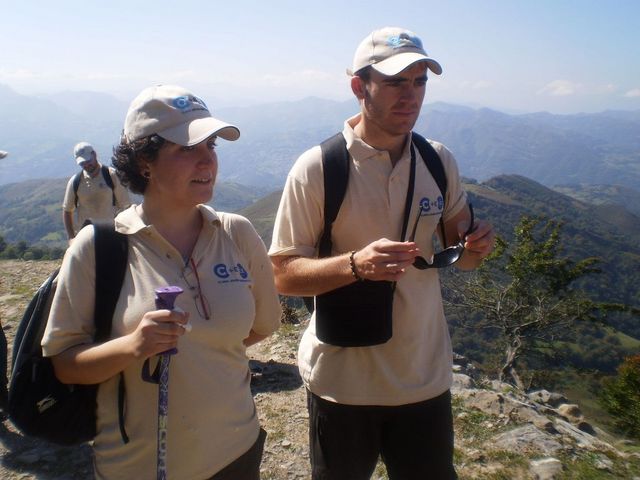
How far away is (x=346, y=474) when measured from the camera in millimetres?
2775

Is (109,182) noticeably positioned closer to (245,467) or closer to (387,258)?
(245,467)

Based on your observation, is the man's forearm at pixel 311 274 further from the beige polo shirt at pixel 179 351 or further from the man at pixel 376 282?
the beige polo shirt at pixel 179 351

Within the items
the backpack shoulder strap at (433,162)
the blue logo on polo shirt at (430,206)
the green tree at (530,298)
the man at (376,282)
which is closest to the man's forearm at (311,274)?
the man at (376,282)

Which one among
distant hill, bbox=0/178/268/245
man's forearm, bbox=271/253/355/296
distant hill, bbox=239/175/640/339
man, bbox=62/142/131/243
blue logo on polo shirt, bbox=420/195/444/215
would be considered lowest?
distant hill, bbox=0/178/268/245

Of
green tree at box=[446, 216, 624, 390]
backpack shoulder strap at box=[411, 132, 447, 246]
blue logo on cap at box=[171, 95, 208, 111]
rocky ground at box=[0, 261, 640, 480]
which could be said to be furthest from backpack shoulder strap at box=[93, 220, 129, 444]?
green tree at box=[446, 216, 624, 390]

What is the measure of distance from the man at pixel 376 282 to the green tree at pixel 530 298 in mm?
24302

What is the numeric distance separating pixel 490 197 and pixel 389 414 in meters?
156

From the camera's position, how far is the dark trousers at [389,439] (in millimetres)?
2748

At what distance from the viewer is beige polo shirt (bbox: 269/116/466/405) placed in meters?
2.74

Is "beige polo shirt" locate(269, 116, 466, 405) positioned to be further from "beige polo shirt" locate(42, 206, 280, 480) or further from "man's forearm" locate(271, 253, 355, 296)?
"beige polo shirt" locate(42, 206, 280, 480)

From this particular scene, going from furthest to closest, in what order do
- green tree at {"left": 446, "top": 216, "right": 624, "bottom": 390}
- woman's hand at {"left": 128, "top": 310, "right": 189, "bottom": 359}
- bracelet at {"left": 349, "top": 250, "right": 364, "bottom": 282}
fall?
1. green tree at {"left": 446, "top": 216, "right": 624, "bottom": 390}
2. bracelet at {"left": 349, "top": 250, "right": 364, "bottom": 282}
3. woman's hand at {"left": 128, "top": 310, "right": 189, "bottom": 359}

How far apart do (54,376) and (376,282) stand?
5.44 ft

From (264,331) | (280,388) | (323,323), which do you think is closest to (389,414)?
(323,323)

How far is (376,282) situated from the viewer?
2689 millimetres
